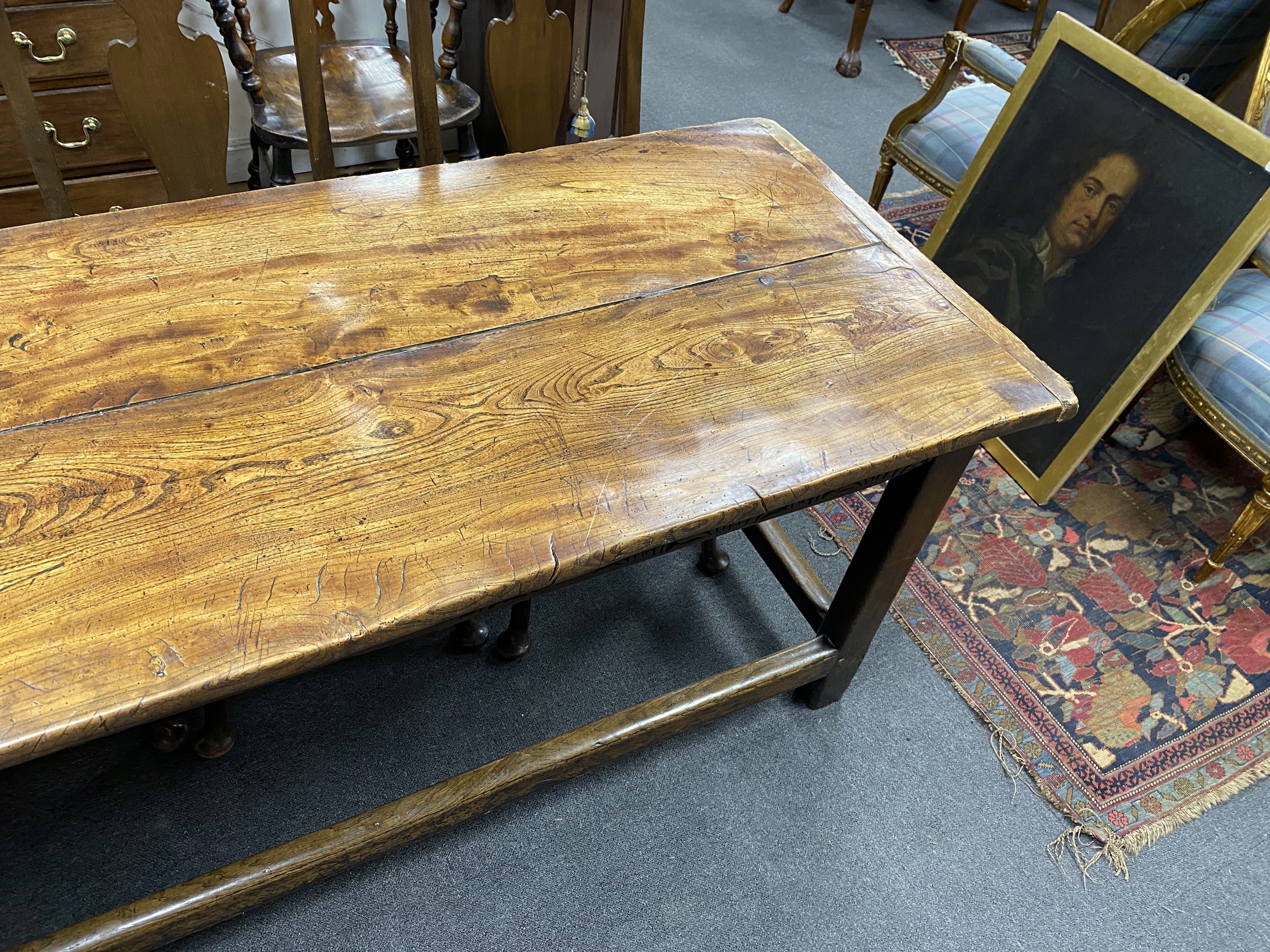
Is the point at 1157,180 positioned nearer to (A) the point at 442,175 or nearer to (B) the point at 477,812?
(A) the point at 442,175

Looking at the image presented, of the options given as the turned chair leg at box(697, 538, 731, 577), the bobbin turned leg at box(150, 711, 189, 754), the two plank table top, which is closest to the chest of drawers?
the two plank table top

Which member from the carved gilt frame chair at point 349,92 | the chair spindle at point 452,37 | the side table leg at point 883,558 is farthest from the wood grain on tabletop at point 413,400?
the carved gilt frame chair at point 349,92

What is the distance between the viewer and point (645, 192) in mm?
1252

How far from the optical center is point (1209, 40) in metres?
1.88

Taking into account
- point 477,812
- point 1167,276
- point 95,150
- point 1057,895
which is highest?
point 1167,276

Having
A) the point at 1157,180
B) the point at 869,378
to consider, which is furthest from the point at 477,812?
the point at 1157,180

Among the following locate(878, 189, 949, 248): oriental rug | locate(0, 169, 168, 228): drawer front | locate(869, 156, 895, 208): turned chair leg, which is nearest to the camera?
locate(0, 169, 168, 228): drawer front

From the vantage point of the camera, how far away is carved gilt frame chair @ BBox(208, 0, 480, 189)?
1.77 m

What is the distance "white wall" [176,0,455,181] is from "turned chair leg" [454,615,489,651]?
131cm

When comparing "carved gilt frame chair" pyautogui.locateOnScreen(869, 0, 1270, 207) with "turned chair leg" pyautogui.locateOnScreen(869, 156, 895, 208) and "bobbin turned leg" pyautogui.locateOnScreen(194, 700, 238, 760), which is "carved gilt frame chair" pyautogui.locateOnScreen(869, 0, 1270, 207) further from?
"bobbin turned leg" pyautogui.locateOnScreen(194, 700, 238, 760)

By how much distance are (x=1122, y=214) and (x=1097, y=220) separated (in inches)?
2.0

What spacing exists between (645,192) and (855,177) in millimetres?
1734

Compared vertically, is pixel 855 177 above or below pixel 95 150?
below

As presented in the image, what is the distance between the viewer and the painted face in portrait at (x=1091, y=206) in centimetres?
169
